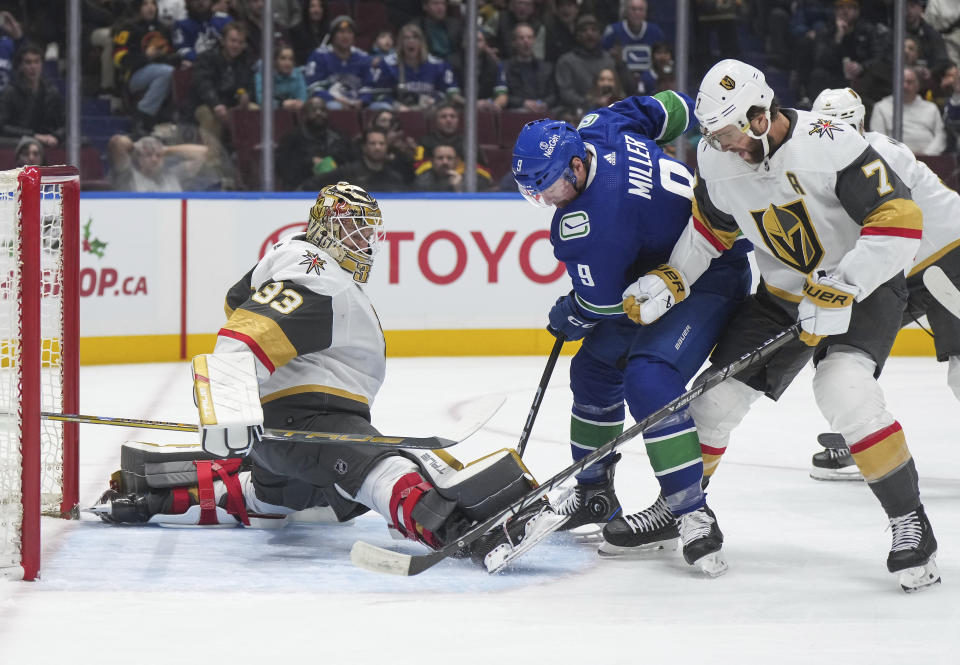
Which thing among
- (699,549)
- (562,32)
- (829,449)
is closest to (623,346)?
(699,549)

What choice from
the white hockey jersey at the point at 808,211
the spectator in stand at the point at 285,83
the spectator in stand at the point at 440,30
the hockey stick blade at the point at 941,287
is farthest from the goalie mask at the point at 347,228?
the spectator in stand at the point at 440,30

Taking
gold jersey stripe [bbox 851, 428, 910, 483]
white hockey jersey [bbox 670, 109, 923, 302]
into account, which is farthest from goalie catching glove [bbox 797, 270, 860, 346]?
gold jersey stripe [bbox 851, 428, 910, 483]

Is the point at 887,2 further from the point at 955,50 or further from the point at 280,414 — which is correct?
the point at 280,414

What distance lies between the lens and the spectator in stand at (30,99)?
650 cm

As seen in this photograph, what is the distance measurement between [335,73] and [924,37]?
2.99 meters

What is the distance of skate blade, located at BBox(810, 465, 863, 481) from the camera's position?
4176 millimetres

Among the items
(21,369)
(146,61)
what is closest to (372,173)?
(146,61)

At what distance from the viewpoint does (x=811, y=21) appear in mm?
7387

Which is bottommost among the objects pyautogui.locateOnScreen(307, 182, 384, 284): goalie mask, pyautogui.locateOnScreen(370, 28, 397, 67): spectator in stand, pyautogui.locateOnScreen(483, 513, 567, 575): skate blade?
pyautogui.locateOnScreen(483, 513, 567, 575): skate blade

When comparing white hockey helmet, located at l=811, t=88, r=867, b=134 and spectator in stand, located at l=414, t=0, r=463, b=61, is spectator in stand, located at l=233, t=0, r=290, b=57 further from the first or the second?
white hockey helmet, located at l=811, t=88, r=867, b=134

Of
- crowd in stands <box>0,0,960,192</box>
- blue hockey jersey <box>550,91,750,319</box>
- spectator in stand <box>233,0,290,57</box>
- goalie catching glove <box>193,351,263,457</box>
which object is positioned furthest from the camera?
spectator in stand <box>233,0,290,57</box>

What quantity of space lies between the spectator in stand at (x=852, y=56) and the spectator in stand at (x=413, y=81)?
1913 millimetres

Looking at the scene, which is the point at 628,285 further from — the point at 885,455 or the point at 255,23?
the point at 255,23

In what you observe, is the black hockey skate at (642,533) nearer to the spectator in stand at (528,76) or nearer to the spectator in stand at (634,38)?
the spectator in stand at (528,76)
